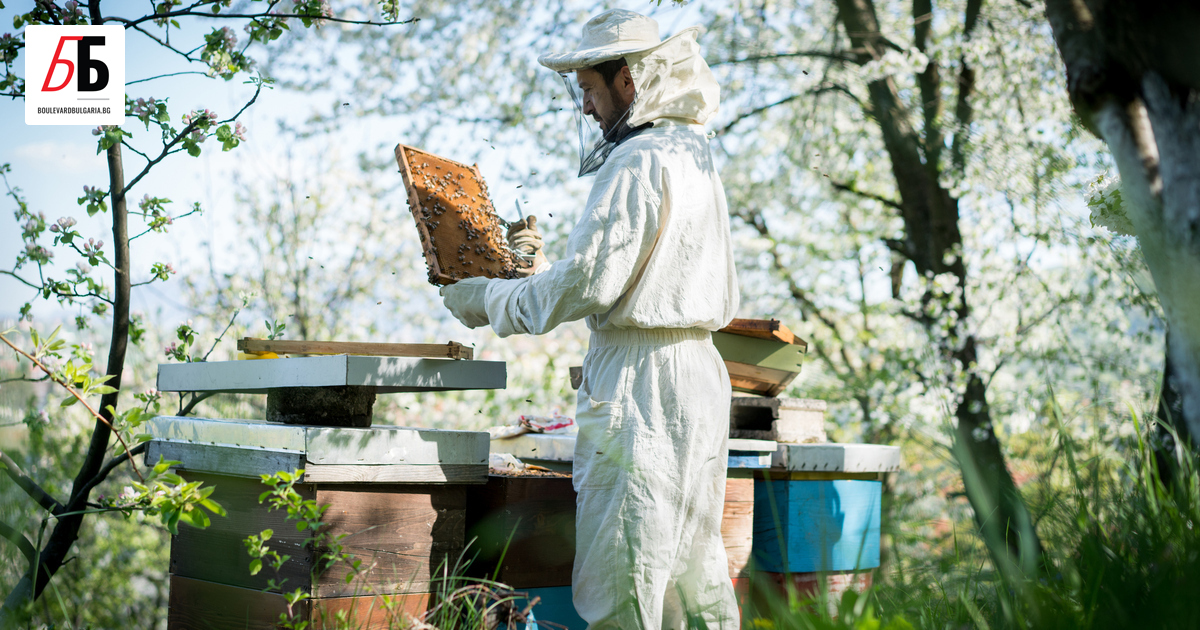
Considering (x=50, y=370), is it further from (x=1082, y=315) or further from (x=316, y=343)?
(x=1082, y=315)

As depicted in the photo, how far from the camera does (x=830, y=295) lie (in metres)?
7.93

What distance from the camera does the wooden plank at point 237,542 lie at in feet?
6.20

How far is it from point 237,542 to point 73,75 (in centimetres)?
168

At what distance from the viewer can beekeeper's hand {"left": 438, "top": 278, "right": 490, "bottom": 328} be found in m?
2.24

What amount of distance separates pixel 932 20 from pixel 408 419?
233 inches

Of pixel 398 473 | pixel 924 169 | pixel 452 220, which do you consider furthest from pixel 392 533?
pixel 924 169

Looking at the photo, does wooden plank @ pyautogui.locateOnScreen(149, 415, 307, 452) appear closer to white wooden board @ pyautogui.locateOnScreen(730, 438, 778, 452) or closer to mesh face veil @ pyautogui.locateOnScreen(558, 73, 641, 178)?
mesh face veil @ pyautogui.locateOnScreen(558, 73, 641, 178)

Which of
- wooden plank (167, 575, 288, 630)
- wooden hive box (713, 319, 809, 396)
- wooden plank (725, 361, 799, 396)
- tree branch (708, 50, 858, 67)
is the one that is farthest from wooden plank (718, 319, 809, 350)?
tree branch (708, 50, 858, 67)

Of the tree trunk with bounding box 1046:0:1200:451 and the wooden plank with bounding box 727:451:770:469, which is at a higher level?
the tree trunk with bounding box 1046:0:1200:451

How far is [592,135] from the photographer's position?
8.27 ft

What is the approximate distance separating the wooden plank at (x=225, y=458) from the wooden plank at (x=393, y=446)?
0.19 ft

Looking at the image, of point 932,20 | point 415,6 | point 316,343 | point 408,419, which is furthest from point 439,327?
point 316,343

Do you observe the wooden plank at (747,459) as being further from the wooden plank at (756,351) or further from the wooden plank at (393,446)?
the wooden plank at (393,446)

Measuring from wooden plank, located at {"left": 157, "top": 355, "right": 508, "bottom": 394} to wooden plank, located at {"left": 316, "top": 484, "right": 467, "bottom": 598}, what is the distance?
27 centimetres
